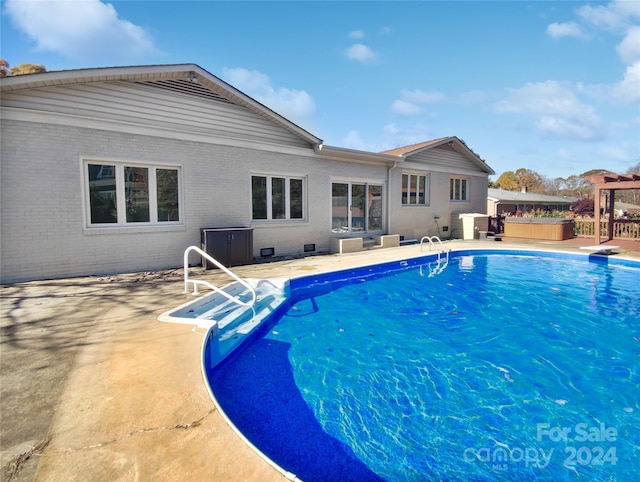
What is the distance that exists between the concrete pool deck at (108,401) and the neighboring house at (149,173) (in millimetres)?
2459

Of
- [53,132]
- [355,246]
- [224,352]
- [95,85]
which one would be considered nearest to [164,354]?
[224,352]

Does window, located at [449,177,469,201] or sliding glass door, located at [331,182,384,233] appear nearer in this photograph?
sliding glass door, located at [331,182,384,233]

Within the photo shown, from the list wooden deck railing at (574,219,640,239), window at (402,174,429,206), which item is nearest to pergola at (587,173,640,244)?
wooden deck railing at (574,219,640,239)

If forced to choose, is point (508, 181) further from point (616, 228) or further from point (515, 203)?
point (616, 228)

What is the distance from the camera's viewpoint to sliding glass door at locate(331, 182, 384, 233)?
12703 millimetres

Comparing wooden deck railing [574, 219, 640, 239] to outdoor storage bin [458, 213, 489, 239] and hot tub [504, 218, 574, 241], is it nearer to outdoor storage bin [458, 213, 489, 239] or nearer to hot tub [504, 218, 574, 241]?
hot tub [504, 218, 574, 241]

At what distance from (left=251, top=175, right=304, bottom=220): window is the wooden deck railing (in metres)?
13.8

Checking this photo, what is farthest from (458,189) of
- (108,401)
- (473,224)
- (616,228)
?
(108,401)

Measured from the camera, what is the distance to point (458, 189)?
1762 cm

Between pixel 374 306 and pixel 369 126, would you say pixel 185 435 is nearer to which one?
pixel 374 306

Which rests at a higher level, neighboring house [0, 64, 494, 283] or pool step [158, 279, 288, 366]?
neighboring house [0, 64, 494, 283]

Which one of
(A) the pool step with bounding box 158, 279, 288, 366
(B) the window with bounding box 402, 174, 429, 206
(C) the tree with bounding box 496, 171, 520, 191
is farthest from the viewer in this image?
(C) the tree with bounding box 496, 171, 520, 191

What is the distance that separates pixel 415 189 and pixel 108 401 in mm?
14473

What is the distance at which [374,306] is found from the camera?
7.01 metres
